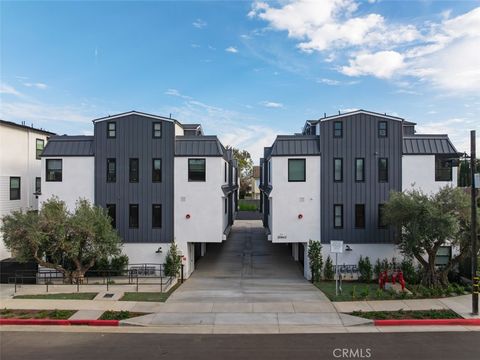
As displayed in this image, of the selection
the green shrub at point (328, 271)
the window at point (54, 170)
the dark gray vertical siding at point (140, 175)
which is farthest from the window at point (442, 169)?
the window at point (54, 170)

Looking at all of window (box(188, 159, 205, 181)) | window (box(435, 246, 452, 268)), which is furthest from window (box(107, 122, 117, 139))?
window (box(435, 246, 452, 268))

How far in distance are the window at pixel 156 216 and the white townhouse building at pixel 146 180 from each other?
0.06 metres

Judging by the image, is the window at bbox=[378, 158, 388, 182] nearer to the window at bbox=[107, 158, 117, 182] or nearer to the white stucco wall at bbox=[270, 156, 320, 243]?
the white stucco wall at bbox=[270, 156, 320, 243]

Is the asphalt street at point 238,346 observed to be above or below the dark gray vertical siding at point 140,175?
below

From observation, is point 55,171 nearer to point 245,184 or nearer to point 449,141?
point 449,141

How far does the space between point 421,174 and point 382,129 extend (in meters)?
3.39

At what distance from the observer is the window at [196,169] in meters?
22.9

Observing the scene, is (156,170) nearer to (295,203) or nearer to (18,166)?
(295,203)

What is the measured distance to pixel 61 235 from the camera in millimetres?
19297

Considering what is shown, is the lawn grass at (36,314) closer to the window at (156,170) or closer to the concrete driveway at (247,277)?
the concrete driveway at (247,277)

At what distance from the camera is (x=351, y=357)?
35.9 feet

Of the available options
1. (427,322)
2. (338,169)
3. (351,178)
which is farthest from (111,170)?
(427,322)

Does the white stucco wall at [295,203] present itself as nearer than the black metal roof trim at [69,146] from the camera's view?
Yes

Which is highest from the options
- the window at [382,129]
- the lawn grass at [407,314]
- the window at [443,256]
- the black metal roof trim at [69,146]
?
the window at [382,129]
